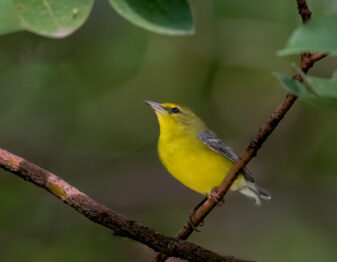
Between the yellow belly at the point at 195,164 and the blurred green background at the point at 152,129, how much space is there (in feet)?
3.86

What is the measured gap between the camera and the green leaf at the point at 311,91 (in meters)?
0.88

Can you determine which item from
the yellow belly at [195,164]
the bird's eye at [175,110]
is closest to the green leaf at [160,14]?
the yellow belly at [195,164]

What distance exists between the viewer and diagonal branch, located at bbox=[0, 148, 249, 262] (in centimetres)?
177

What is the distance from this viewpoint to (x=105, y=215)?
5.79ft

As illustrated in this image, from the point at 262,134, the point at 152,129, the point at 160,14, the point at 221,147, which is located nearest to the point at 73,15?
the point at 160,14

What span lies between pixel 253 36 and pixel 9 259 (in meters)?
3.00

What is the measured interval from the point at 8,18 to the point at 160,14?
30 centimetres

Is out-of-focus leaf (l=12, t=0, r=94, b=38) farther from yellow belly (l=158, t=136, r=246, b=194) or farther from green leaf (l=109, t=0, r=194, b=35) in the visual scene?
yellow belly (l=158, t=136, r=246, b=194)

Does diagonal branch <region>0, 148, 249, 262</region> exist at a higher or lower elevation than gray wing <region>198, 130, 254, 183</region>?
higher

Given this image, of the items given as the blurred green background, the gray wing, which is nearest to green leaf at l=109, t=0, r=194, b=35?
→ the gray wing

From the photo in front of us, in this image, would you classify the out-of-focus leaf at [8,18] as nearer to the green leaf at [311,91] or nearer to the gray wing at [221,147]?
the green leaf at [311,91]

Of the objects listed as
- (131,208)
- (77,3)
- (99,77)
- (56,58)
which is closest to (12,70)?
(56,58)

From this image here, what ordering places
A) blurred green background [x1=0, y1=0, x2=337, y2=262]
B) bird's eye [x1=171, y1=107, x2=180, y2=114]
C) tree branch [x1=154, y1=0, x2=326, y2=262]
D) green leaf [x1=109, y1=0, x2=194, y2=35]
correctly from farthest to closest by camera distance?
blurred green background [x1=0, y1=0, x2=337, y2=262], bird's eye [x1=171, y1=107, x2=180, y2=114], tree branch [x1=154, y1=0, x2=326, y2=262], green leaf [x1=109, y1=0, x2=194, y2=35]

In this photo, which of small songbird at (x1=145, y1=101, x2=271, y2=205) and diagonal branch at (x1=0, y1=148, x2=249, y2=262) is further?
small songbird at (x1=145, y1=101, x2=271, y2=205)
